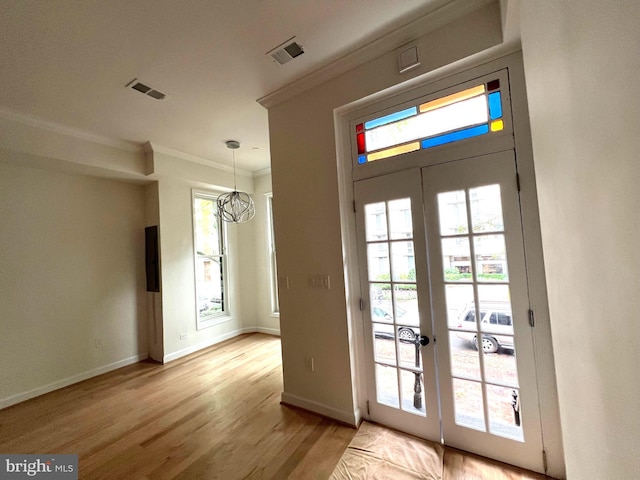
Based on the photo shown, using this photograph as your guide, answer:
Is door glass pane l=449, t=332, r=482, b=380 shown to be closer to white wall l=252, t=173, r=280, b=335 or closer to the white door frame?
the white door frame

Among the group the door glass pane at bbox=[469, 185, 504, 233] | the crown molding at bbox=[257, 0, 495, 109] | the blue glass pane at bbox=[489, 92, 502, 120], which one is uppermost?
the crown molding at bbox=[257, 0, 495, 109]

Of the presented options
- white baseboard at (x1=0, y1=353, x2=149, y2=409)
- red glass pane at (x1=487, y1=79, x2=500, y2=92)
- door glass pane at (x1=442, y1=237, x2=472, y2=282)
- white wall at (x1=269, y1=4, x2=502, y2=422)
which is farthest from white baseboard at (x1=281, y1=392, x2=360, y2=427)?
white baseboard at (x1=0, y1=353, x2=149, y2=409)

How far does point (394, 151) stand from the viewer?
2061 millimetres

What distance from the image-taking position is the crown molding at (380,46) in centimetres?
167

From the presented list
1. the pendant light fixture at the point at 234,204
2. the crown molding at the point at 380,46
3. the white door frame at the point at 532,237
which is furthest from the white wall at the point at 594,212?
the pendant light fixture at the point at 234,204

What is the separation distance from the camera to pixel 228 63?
7.00 ft

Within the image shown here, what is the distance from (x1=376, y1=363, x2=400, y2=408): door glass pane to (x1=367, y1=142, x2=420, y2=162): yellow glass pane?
1.76 m

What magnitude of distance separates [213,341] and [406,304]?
149 inches

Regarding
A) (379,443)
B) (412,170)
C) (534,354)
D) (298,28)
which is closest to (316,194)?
(412,170)

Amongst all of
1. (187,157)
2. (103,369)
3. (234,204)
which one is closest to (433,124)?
(234,204)

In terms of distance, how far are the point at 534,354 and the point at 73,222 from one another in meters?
5.11

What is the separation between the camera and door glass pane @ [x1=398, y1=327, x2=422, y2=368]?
1.95 m

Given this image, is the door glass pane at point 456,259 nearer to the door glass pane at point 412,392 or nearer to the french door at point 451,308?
the french door at point 451,308

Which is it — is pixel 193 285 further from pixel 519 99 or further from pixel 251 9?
pixel 519 99
